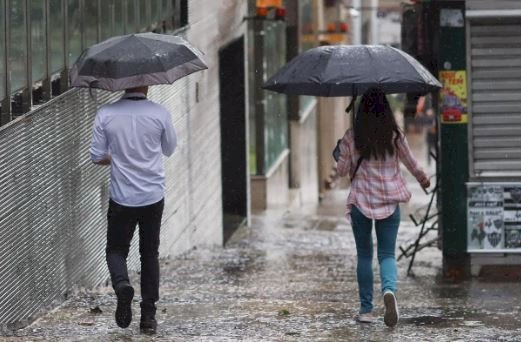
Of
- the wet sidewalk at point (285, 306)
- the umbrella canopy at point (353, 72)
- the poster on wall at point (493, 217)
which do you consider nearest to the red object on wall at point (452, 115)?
the poster on wall at point (493, 217)

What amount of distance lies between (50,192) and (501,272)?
4363 mm

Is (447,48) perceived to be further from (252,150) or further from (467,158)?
(252,150)

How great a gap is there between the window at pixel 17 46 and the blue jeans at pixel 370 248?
2240mm

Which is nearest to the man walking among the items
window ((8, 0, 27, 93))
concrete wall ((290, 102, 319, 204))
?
window ((8, 0, 27, 93))

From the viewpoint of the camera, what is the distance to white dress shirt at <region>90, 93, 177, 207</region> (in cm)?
783

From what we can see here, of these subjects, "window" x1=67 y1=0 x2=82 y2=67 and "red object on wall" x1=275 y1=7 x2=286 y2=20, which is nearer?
"window" x1=67 y1=0 x2=82 y2=67

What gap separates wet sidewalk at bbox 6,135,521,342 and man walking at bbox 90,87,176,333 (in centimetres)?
35

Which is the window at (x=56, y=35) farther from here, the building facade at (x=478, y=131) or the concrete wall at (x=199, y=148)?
the concrete wall at (x=199, y=148)

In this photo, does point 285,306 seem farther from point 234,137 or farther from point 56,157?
point 234,137

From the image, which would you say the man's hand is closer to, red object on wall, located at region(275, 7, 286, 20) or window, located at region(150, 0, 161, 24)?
window, located at region(150, 0, 161, 24)

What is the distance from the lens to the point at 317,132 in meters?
34.5

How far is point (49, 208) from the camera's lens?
29.9 ft

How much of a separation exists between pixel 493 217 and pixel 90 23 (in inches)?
146

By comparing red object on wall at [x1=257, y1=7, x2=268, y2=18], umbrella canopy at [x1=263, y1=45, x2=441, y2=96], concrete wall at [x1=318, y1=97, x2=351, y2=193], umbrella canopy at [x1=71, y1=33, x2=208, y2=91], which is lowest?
concrete wall at [x1=318, y1=97, x2=351, y2=193]
